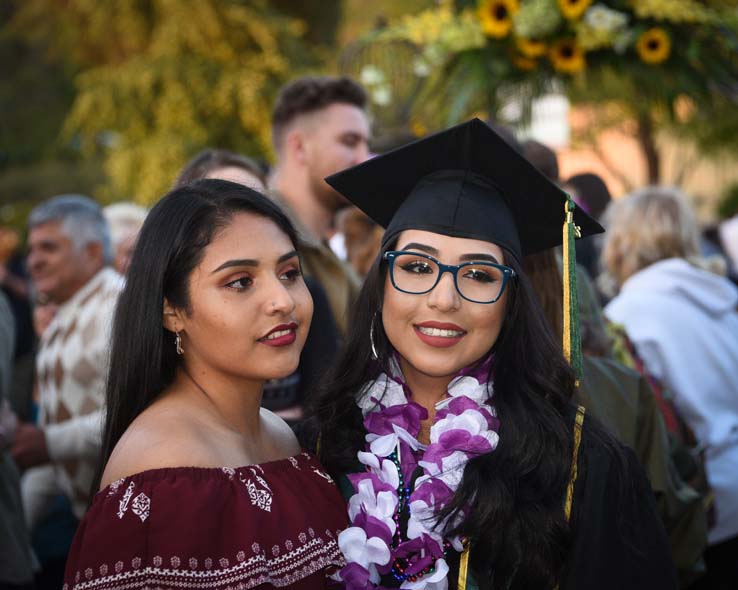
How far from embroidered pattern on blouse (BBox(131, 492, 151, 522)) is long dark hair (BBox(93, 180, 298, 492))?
34cm

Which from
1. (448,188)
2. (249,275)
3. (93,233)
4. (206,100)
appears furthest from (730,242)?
(206,100)

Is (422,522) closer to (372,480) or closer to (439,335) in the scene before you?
(372,480)

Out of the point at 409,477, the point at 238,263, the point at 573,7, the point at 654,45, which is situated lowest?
the point at 409,477

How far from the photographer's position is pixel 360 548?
2.38m

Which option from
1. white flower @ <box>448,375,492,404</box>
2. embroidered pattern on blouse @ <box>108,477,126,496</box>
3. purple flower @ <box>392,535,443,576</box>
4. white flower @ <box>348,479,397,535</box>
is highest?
white flower @ <box>448,375,492,404</box>

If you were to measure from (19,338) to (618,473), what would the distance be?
5433mm

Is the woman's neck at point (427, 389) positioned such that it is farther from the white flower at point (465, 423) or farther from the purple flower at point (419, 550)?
the purple flower at point (419, 550)

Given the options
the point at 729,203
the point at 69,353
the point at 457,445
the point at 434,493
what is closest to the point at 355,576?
the point at 434,493

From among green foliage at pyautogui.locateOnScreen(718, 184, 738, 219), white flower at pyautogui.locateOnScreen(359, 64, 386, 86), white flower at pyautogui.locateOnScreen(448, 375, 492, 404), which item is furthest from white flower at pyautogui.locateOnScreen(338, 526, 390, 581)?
green foliage at pyautogui.locateOnScreen(718, 184, 738, 219)

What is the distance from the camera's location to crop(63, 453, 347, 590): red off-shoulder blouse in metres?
2.04

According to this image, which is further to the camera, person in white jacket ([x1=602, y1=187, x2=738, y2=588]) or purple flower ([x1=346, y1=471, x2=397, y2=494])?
person in white jacket ([x1=602, y1=187, x2=738, y2=588])

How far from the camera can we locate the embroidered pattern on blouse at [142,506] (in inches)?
80.9

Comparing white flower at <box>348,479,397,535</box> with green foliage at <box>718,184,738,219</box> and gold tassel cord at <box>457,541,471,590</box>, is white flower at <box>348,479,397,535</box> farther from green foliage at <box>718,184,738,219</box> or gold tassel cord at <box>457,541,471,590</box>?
green foliage at <box>718,184,738,219</box>

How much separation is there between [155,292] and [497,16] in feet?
11.0
